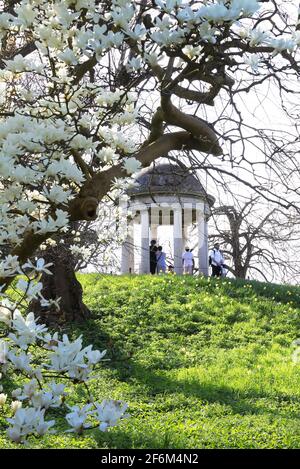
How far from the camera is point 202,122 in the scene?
5.57m

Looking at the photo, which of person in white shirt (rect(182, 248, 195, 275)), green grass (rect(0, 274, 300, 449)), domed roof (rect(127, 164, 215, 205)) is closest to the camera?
domed roof (rect(127, 164, 215, 205))

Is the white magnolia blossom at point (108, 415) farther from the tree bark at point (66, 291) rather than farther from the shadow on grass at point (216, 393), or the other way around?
the tree bark at point (66, 291)

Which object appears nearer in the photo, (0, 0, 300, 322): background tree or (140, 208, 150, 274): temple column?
(0, 0, 300, 322): background tree

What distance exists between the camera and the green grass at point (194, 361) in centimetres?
596

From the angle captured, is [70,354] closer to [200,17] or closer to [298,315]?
[200,17]

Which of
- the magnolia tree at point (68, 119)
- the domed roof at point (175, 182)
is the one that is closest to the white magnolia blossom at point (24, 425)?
the magnolia tree at point (68, 119)

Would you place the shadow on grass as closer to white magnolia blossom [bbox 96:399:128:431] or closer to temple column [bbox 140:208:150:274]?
white magnolia blossom [bbox 96:399:128:431]

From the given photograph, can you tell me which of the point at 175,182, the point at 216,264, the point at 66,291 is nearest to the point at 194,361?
the point at 66,291

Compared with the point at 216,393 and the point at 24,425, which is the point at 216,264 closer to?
the point at 216,393

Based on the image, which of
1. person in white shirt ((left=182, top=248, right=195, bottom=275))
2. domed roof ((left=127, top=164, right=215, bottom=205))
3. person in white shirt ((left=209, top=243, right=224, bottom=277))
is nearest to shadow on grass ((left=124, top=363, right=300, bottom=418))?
domed roof ((left=127, top=164, right=215, bottom=205))

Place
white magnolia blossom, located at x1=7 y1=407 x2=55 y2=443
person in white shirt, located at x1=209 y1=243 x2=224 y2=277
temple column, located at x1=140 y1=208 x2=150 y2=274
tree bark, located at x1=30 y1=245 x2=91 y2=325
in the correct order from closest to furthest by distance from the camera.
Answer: white magnolia blossom, located at x1=7 y1=407 x2=55 y2=443
tree bark, located at x1=30 y1=245 x2=91 y2=325
person in white shirt, located at x1=209 y1=243 x2=224 y2=277
temple column, located at x1=140 y1=208 x2=150 y2=274

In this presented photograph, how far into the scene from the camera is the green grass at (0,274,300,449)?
19.6 feet

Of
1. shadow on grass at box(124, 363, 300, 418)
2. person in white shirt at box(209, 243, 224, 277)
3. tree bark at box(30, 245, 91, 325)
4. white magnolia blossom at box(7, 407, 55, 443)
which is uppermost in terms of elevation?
person in white shirt at box(209, 243, 224, 277)

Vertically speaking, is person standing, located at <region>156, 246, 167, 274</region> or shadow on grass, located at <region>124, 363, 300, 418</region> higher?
person standing, located at <region>156, 246, 167, 274</region>
